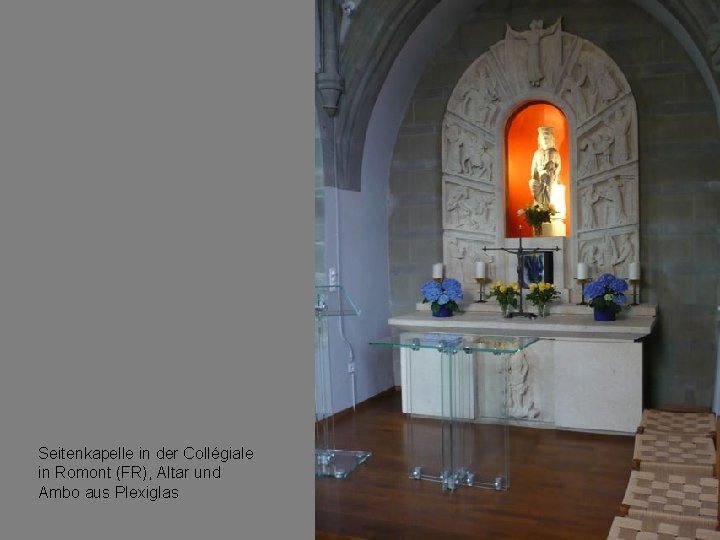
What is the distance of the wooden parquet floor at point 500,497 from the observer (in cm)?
388

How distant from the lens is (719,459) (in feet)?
13.3

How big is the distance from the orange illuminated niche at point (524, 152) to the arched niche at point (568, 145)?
0.08m

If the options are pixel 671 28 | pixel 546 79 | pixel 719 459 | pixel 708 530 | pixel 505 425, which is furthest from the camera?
pixel 546 79

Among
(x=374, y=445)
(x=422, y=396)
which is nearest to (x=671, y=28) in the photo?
(x=422, y=396)

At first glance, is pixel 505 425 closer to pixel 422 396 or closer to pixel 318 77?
pixel 422 396

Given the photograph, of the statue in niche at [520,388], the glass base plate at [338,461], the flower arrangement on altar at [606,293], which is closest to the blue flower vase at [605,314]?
the flower arrangement on altar at [606,293]

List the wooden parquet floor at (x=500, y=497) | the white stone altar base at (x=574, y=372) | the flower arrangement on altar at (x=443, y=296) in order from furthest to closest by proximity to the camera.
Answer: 1. the flower arrangement on altar at (x=443, y=296)
2. the white stone altar base at (x=574, y=372)
3. the wooden parquet floor at (x=500, y=497)

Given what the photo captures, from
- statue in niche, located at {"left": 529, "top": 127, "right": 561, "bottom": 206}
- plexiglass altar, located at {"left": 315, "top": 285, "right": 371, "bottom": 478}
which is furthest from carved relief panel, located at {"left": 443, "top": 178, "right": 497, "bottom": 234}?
plexiglass altar, located at {"left": 315, "top": 285, "right": 371, "bottom": 478}

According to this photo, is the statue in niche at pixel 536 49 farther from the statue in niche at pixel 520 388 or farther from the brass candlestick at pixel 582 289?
the statue in niche at pixel 520 388

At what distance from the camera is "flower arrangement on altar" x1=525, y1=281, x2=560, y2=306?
6.42 m

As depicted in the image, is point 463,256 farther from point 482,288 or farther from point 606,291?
point 606,291

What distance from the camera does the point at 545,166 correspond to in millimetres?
7008

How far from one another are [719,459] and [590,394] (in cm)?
169

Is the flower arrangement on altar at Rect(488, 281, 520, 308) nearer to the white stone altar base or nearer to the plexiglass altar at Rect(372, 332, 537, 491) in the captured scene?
the white stone altar base
